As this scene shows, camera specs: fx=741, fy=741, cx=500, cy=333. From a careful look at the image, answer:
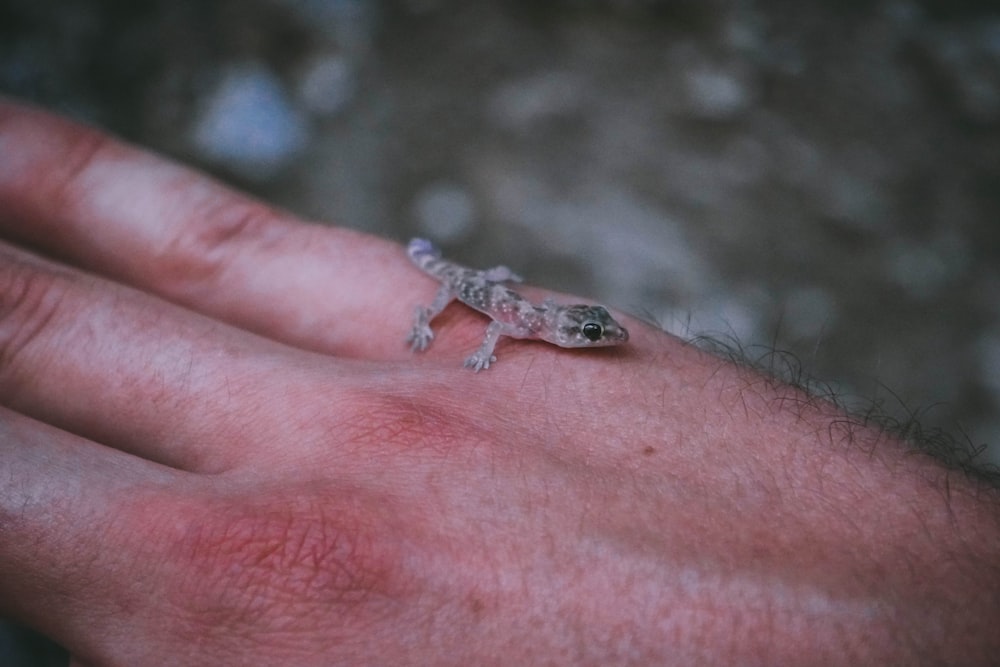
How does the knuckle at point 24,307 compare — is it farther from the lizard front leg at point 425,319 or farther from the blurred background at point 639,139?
the blurred background at point 639,139

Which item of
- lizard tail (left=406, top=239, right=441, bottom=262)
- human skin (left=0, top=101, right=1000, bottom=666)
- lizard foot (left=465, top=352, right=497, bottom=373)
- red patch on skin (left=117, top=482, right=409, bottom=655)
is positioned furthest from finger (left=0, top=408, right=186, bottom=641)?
lizard tail (left=406, top=239, right=441, bottom=262)

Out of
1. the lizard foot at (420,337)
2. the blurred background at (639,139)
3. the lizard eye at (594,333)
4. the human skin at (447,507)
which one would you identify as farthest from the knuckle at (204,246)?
the blurred background at (639,139)

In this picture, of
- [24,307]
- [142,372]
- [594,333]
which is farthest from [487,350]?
[24,307]

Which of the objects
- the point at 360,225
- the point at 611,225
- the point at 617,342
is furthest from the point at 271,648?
the point at 611,225

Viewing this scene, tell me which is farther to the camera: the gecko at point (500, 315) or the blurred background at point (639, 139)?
the blurred background at point (639, 139)

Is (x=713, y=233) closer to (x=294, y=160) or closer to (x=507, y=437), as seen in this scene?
(x=294, y=160)

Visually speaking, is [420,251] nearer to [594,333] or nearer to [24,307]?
[594,333]

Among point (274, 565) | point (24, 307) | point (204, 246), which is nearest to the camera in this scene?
point (274, 565)
